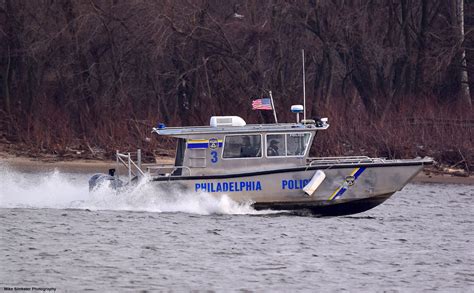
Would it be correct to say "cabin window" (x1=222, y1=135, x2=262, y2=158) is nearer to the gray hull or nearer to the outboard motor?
the gray hull

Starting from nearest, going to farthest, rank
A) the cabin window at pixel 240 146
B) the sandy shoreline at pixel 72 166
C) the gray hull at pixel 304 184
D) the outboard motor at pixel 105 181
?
the gray hull at pixel 304 184 < the cabin window at pixel 240 146 < the outboard motor at pixel 105 181 < the sandy shoreline at pixel 72 166

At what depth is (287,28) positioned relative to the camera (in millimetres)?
47406

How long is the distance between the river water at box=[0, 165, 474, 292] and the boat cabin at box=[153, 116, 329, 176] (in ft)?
2.57

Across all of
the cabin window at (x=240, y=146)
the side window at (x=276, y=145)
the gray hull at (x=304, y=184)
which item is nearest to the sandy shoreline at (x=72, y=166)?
the gray hull at (x=304, y=184)

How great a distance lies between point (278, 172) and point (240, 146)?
3.63 feet

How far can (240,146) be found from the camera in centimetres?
2528

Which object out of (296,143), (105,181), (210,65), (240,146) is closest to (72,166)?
(210,65)

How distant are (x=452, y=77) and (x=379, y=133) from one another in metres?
8.25

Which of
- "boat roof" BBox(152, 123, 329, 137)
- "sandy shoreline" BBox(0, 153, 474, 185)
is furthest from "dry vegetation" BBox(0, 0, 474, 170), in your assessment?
"boat roof" BBox(152, 123, 329, 137)

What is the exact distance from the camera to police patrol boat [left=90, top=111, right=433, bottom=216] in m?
24.9

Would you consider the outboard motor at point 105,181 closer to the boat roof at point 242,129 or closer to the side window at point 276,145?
the boat roof at point 242,129

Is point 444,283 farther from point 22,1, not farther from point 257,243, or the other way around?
point 22,1

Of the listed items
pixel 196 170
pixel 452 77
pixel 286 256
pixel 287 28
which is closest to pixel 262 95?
pixel 287 28

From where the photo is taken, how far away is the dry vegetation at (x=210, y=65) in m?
42.5
